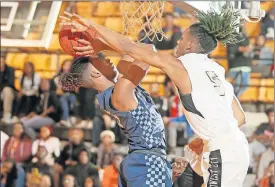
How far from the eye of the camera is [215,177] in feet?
17.7

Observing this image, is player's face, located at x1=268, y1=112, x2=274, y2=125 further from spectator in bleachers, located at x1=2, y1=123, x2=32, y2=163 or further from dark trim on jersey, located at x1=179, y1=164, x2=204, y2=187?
dark trim on jersey, located at x1=179, y1=164, x2=204, y2=187

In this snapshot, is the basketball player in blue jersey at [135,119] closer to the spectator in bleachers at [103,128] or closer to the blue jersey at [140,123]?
the blue jersey at [140,123]

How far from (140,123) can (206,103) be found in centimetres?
48

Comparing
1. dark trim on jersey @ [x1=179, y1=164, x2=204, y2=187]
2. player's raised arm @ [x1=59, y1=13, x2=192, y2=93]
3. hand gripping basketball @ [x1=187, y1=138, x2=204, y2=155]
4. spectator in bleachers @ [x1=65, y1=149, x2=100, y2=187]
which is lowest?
spectator in bleachers @ [x1=65, y1=149, x2=100, y2=187]

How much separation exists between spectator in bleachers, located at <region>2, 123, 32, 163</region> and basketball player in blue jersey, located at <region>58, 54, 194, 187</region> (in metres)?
5.56

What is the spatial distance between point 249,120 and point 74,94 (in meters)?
2.46

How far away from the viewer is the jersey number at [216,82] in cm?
541

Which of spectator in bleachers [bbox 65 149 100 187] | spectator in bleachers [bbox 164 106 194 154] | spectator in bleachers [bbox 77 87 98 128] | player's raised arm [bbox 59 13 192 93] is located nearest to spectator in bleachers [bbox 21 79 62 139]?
spectator in bleachers [bbox 77 87 98 128]


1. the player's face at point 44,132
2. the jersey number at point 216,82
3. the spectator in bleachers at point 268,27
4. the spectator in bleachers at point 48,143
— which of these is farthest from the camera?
the spectator in bleachers at point 268,27

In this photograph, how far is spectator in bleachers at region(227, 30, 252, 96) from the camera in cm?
1159

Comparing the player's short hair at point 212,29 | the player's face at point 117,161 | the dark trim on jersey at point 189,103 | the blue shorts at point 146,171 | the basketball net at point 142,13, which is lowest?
the player's face at point 117,161

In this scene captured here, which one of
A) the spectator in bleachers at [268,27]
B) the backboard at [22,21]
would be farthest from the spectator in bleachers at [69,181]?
the spectator in bleachers at [268,27]

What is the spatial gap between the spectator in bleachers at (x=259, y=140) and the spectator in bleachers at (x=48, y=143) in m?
2.59

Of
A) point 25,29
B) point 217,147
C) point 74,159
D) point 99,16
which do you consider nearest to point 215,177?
point 217,147
